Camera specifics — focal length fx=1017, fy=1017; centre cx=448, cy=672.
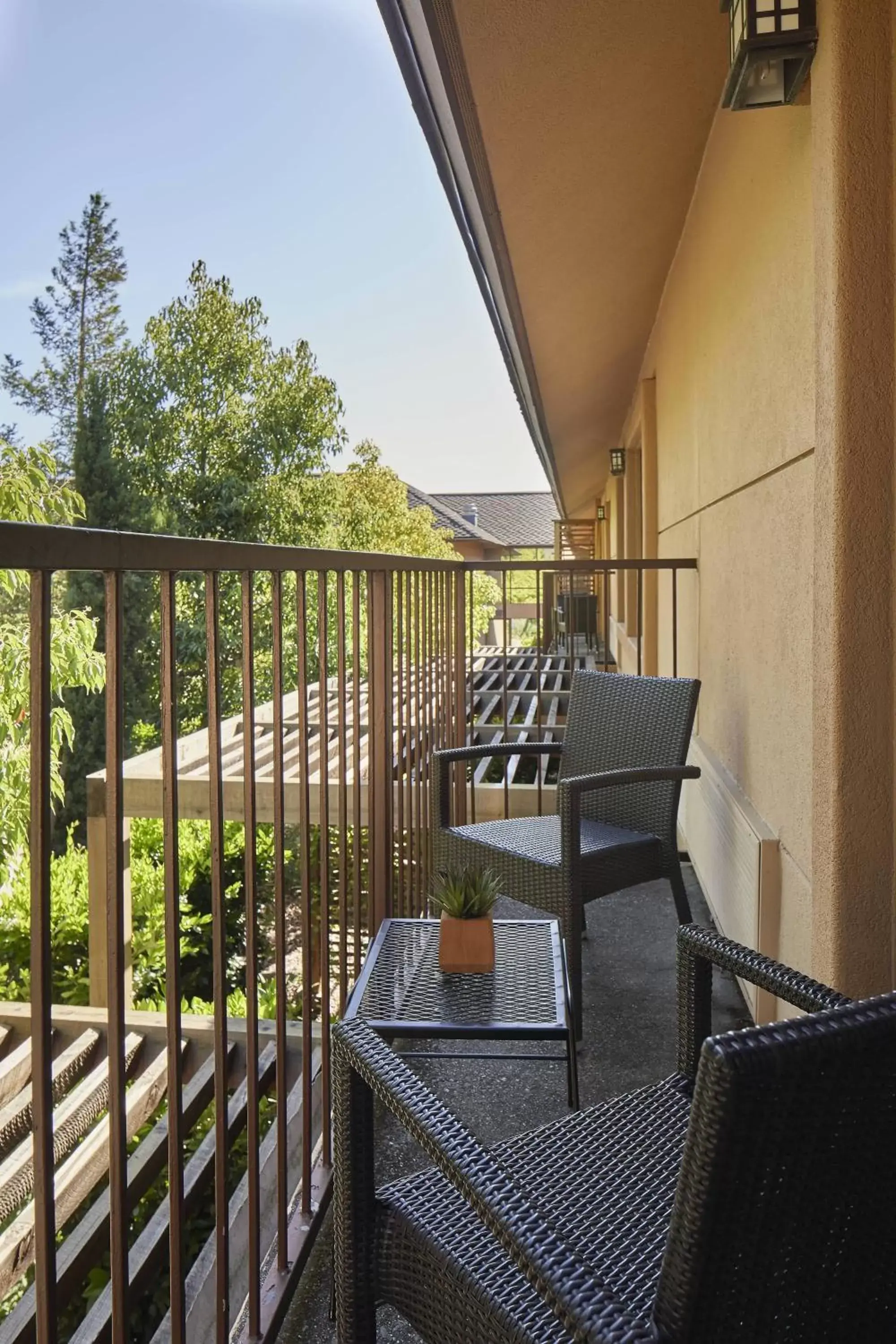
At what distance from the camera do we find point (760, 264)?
2.60 m

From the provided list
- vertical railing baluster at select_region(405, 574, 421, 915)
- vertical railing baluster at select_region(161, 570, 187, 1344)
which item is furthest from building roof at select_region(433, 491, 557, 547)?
vertical railing baluster at select_region(161, 570, 187, 1344)

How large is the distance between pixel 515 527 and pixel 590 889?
41.8 meters

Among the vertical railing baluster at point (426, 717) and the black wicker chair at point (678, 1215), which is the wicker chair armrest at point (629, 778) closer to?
the vertical railing baluster at point (426, 717)

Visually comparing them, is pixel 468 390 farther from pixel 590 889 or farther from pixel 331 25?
pixel 590 889

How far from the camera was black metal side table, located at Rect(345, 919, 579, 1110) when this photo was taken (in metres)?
1.70

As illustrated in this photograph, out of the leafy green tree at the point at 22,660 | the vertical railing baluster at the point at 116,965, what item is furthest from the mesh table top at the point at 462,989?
the leafy green tree at the point at 22,660

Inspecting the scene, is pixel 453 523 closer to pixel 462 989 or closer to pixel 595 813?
pixel 595 813

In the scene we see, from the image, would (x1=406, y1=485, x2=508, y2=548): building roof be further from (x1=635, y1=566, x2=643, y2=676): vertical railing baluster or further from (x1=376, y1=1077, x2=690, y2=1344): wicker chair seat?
(x1=376, y1=1077, x2=690, y2=1344): wicker chair seat

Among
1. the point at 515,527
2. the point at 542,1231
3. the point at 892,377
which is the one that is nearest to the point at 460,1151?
the point at 542,1231

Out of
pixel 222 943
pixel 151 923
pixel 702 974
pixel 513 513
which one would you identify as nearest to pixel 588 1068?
pixel 702 974

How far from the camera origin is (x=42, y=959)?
2.69 ft

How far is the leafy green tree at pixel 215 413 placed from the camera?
21.5 metres

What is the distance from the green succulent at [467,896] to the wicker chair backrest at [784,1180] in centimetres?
111

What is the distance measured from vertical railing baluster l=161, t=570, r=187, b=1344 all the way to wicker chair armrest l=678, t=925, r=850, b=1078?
0.64 metres
